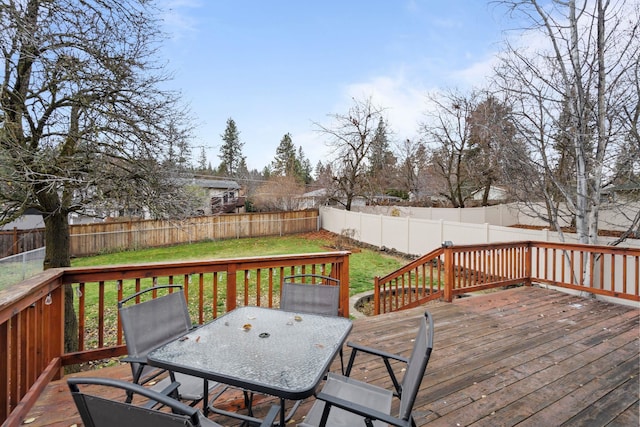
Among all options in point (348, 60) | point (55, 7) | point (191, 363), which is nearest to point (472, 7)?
point (348, 60)

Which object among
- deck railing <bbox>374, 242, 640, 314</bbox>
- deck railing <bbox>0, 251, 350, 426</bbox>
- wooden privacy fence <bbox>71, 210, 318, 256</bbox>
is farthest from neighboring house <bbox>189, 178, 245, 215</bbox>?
deck railing <bbox>0, 251, 350, 426</bbox>

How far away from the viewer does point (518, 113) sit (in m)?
6.07

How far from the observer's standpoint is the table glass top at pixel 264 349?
56.5 inches

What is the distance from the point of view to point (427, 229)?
10.4 meters

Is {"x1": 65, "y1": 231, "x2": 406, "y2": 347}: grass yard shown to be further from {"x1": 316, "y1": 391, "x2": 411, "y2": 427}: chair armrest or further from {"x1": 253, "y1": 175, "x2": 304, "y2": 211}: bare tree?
{"x1": 316, "y1": 391, "x2": 411, "y2": 427}: chair armrest

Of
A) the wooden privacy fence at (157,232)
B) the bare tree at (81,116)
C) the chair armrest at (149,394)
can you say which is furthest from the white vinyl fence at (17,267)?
the chair armrest at (149,394)

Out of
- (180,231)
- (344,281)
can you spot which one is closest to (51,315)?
(344,281)

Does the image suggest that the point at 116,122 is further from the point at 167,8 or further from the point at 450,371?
the point at 450,371

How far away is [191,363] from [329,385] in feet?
2.75

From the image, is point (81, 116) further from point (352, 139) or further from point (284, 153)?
point (284, 153)

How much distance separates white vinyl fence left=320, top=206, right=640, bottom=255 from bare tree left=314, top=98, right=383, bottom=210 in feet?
6.59

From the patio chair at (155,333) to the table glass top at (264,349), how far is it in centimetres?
24

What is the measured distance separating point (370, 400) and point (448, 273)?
3.45 meters

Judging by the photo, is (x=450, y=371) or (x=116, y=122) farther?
(x=116, y=122)
